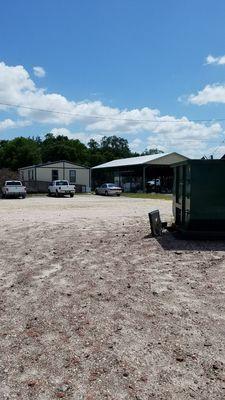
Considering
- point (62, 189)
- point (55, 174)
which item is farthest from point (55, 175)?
point (62, 189)

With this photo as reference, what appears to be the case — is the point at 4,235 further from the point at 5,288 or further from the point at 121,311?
the point at 121,311

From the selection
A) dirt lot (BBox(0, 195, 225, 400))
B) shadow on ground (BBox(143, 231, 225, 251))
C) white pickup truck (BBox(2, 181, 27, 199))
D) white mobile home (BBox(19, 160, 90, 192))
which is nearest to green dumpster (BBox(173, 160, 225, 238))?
shadow on ground (BBox(143, 231, 225, 251))

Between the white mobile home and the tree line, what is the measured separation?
142 feet

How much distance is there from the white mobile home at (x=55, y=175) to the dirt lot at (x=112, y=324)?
145 ft

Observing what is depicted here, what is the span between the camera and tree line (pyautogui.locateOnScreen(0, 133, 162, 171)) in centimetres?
9906

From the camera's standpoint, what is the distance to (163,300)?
5699mm

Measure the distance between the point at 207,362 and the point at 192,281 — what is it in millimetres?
2916

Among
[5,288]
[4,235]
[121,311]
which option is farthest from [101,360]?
[4,235]

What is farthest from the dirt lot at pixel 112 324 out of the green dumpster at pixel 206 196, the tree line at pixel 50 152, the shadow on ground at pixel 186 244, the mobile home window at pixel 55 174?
the tree line at pixel 50 152

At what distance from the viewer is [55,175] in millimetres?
54844

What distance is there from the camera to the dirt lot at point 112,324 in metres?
3.50

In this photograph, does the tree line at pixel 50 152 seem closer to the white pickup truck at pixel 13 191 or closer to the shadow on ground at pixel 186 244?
the white pickup truck at pixel 13 191

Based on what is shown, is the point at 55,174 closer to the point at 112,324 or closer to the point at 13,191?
the point at 13,191

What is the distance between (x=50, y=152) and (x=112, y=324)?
354 ft
